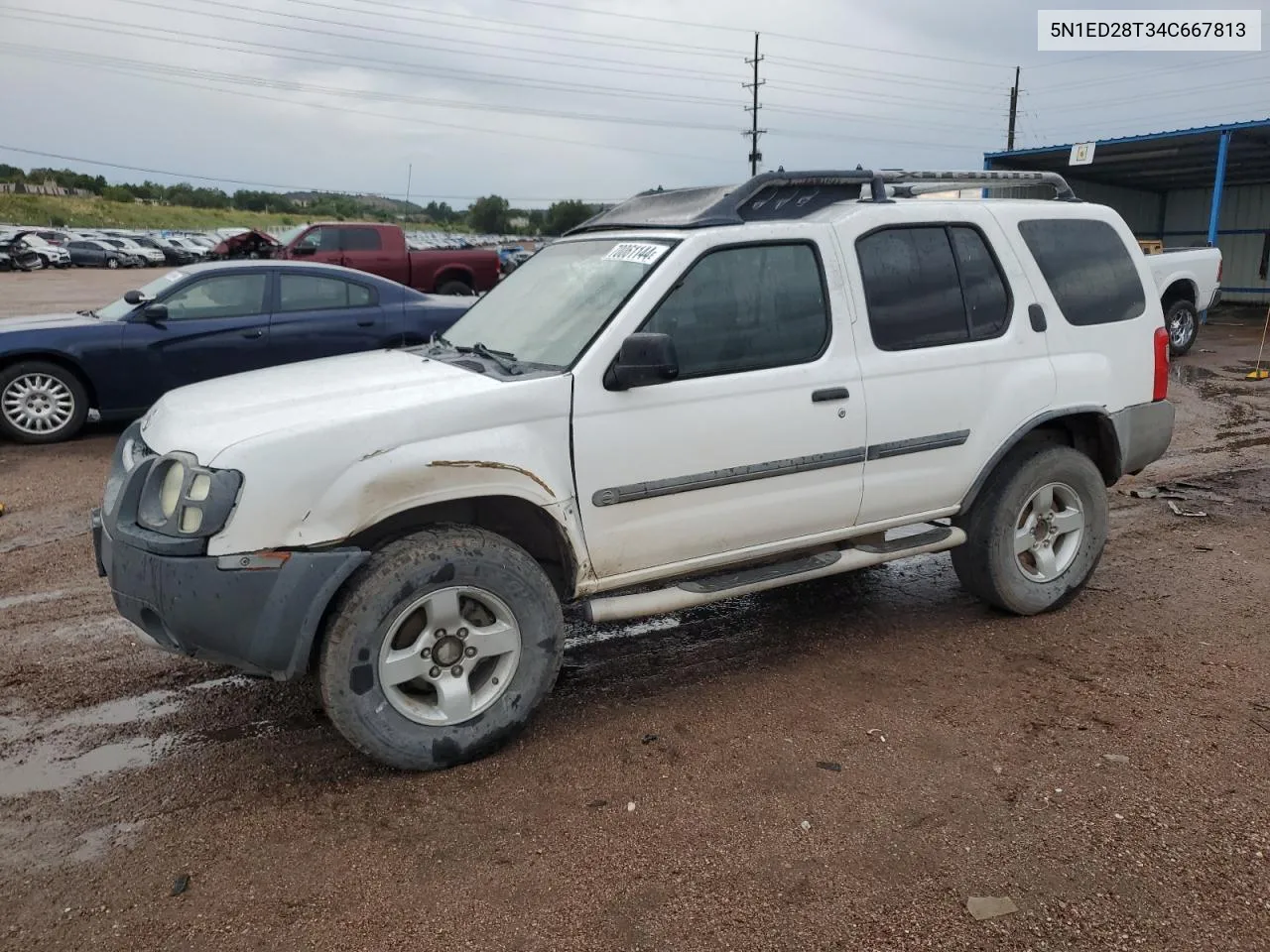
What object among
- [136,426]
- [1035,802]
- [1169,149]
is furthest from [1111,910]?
[1169,149]

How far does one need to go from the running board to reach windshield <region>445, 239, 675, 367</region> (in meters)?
0.94

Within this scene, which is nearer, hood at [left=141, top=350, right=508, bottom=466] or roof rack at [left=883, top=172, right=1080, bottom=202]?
hood at [left=141, top=350, right=508, bottom=466]

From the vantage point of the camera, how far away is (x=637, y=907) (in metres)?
2.74

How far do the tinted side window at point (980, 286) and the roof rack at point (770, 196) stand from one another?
0.38 m

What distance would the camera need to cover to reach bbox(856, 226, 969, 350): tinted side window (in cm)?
420

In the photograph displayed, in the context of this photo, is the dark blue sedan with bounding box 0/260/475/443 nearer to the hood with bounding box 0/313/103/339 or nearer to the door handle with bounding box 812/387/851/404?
the hood with bounding box 0/313/103/339

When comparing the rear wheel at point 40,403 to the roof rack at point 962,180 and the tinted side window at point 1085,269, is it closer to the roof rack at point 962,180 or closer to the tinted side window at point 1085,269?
the roof rack at point 962,180

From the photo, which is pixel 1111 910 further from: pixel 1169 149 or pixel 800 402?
pixel 1169 149

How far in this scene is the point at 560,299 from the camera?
4.11 meters

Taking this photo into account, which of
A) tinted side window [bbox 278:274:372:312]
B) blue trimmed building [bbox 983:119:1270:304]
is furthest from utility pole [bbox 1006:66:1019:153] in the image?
tinted side window [bbox 278:274:372:312]

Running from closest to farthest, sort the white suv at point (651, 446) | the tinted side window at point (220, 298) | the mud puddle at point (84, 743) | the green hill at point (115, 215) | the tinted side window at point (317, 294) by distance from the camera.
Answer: the white suv at point (651, 446), the mud puddle at point (84, 743), the tinted side window at point (220, 298), the tinted side window at point (317, 294), the green hill at point (115, 215)

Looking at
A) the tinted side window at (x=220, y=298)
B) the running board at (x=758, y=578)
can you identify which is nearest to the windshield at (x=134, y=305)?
the tinted side window at (x=220, y=298)

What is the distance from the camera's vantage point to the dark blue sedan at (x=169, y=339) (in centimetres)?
832

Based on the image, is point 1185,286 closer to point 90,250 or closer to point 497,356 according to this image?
point 497,356
